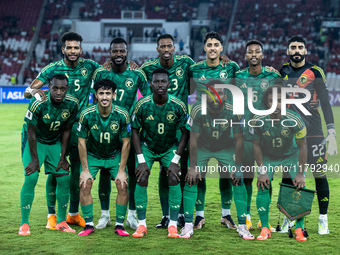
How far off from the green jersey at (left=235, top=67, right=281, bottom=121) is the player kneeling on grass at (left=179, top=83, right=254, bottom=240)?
14.7 inches

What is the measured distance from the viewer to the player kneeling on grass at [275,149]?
5387 mm

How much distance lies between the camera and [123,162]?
5.58 meters

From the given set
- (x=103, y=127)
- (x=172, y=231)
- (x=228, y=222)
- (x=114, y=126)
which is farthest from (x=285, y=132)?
(x=103, y=127)

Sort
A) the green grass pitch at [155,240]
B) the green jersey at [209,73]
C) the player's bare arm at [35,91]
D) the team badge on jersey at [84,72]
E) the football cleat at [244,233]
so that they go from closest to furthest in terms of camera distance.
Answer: the green grass pitch at [155,240], the football cleat at [244,233], the player's bare arm at [35,91], the green jersey at [209,73], the team badge on jersey at [84,72]

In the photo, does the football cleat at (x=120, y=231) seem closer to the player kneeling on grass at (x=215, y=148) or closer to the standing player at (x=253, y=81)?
the player kneeling on grass at (x=215, y=148)

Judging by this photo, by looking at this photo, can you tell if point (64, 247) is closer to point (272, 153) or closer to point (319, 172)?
point (272, 153)

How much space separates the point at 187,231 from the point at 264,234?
2.83 ft

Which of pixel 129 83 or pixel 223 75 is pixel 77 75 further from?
pixel 223 75

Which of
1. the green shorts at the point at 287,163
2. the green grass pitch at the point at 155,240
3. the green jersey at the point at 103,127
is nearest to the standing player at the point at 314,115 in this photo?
the green shorts at the point at 287,163

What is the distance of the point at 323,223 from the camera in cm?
568

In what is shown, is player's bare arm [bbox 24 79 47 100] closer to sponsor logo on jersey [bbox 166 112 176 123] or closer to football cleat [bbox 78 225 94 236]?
sponsor logo on jersey [bbox 166 112 176 123]

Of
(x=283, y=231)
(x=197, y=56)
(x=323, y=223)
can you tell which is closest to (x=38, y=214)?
(x=283, y=231)

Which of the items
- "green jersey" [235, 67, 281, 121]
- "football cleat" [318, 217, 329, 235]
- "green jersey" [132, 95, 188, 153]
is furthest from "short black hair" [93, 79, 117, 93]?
"football cleat" [318, 217, 329, 235]

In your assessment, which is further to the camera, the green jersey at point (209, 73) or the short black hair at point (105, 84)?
the green jersey at point (209, 73)
